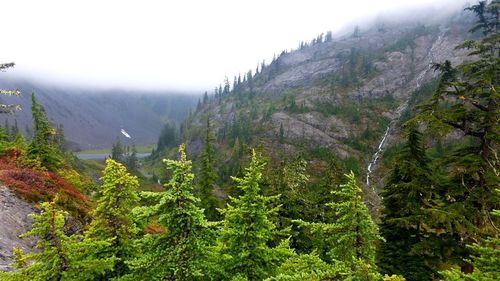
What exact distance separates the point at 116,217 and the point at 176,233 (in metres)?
2.35

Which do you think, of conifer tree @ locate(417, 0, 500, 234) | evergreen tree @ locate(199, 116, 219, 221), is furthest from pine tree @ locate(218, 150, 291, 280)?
evergreen tree @ locate(199, 116, 219, 221)

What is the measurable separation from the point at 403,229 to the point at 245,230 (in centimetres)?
1286

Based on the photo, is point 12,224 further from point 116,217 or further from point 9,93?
point 116,217

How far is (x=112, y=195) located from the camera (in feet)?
40.0

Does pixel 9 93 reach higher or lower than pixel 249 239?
higher

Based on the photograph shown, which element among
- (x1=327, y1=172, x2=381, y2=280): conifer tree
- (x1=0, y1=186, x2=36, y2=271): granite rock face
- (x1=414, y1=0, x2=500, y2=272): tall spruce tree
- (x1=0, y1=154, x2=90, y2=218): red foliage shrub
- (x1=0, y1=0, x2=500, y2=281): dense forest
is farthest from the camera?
(x1=0, y1=154, x2=90, y2=218): red foliage shrub

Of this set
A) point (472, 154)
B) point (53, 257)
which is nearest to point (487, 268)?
point (472, 154)

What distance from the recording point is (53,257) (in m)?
10.4

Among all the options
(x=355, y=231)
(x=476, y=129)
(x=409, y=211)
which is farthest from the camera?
(x=409, y=211)

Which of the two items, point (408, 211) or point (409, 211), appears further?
point (409, 211)

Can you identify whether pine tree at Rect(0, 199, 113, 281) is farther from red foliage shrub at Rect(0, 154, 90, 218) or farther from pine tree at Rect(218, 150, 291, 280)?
red foliage shrub at Rect(0, 154, 90, 218)

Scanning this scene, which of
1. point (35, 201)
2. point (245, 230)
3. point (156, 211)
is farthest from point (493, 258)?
point (35, 201)

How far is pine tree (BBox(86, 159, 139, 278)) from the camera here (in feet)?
39.7

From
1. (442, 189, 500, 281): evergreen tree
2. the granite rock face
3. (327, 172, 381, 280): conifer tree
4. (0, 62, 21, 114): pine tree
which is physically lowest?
the granite rock face
